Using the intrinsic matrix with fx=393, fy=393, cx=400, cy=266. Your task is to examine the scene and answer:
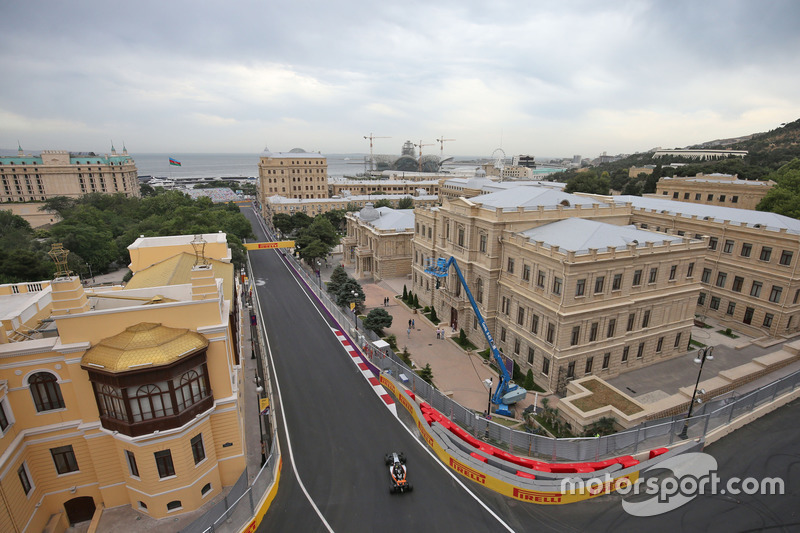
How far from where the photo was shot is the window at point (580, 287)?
98.6 feet

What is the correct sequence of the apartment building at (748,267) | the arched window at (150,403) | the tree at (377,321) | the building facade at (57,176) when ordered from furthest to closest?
the building facade at (57,176) → the tree at (377,321) → the apartment building at (748,267) → the arched window at (150,403)

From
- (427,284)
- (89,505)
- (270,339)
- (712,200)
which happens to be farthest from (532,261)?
(712,200)

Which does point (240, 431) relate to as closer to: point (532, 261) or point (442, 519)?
point (442, 519)

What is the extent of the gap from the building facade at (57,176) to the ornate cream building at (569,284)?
147 m

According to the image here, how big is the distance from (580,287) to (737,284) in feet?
78.9

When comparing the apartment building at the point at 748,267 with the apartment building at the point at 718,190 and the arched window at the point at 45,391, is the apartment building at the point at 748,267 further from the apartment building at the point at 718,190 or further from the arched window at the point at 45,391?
the arched window at the point at 45,391

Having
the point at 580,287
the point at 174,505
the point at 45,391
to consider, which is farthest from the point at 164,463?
the point at 580,287

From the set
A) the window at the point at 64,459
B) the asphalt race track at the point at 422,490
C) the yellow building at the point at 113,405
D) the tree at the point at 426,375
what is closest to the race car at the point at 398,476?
the asphalt race track at the point at 422,490

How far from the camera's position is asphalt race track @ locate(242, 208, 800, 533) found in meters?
19.7

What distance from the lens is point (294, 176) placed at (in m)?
129

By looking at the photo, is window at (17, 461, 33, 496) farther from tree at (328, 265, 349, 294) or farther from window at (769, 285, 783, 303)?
window at (769, 285, 783, 303)

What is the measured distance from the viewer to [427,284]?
49250 mm

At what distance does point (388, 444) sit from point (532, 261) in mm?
18296

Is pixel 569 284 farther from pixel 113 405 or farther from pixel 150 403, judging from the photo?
pixel 113 405
